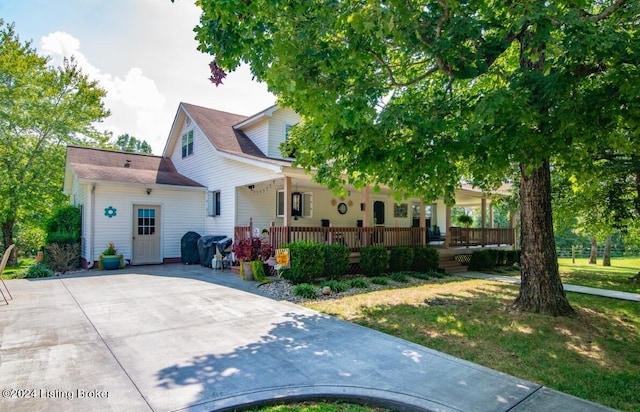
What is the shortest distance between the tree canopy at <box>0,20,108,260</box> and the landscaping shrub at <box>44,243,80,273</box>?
595 cm

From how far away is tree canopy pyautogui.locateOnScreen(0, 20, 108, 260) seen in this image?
16.3 metres

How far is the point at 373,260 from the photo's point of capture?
440 inches

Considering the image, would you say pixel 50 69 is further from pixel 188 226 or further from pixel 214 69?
pixel 214 69

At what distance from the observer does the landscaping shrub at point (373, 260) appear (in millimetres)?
11125

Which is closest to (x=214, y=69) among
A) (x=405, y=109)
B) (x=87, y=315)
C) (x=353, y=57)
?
(x=353, y=57)

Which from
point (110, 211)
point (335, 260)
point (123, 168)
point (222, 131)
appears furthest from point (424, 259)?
point (123, 168)

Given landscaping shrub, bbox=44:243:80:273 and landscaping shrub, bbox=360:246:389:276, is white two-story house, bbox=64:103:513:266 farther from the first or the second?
landscaping shrub, bbox=360:246:389:276

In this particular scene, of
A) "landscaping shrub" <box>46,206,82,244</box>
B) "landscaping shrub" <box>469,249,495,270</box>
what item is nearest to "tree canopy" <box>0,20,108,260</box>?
"landscaping shrub" <box>46,206,82,244</box>

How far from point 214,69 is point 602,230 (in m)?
14.4

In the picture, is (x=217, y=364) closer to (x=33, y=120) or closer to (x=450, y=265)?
(x=450, y=265)

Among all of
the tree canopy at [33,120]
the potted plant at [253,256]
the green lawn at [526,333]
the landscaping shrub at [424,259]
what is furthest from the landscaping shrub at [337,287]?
the tree canopy at [33,120]

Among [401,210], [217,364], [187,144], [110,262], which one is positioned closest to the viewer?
[217,364]

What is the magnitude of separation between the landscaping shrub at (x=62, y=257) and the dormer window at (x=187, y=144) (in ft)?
19.8

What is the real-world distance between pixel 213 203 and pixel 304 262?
6.84 metres
